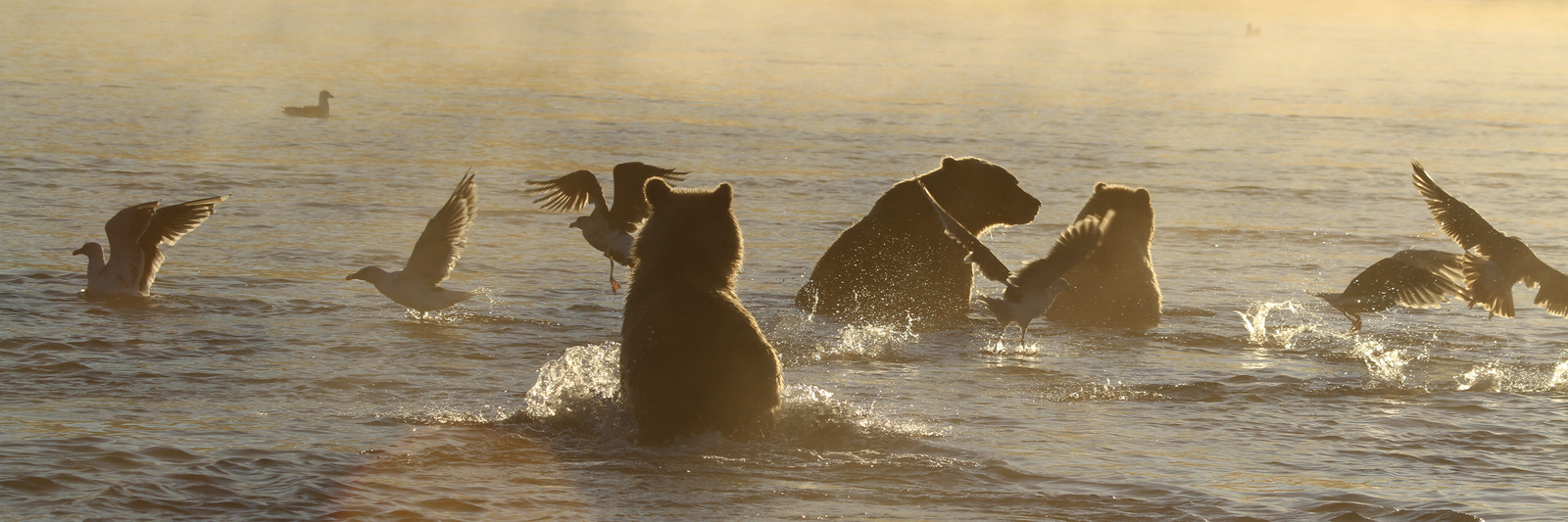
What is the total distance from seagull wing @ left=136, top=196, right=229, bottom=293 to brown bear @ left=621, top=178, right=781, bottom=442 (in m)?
5.34

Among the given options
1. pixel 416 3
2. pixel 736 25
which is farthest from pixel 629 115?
pixel 416 3

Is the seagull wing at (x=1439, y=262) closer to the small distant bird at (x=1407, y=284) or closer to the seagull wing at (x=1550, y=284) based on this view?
the small distant bird at (x=1407, y=284)

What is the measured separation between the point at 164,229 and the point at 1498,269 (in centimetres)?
991

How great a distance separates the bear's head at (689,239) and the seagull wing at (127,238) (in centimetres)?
506

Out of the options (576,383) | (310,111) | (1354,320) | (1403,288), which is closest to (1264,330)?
(1354,320)

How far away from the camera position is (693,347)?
24.8ft

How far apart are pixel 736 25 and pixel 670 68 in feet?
154

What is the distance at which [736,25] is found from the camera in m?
93.6

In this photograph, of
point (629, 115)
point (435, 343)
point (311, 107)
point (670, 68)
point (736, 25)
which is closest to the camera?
point (435, 343)

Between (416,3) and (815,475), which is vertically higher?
(416,3)

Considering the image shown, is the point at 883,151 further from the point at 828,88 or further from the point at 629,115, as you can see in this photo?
the point at 828,88

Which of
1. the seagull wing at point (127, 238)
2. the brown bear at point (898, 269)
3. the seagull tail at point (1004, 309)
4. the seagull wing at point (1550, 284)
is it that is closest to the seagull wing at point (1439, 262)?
the seagull wing at point (1550, 284)

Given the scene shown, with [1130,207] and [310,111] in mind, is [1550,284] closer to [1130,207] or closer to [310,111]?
[1130,207]

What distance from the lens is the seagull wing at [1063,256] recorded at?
1030 cm
